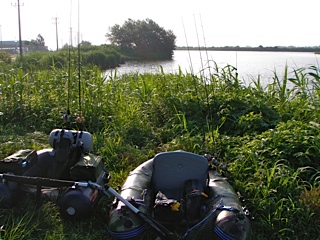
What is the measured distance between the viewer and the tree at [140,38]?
24.8m

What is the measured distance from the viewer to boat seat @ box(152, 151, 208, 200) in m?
3.30

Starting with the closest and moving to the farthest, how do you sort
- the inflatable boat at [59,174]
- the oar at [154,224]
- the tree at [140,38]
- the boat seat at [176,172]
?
the oar at [154,224] → the inflatable boat at [59,174] → the boat seat at [176,172] → the tree at [140,38]

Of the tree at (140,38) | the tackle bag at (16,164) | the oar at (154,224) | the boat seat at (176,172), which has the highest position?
the tree at (140,38)

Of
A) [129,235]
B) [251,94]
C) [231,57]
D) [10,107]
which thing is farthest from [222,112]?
[10,107]

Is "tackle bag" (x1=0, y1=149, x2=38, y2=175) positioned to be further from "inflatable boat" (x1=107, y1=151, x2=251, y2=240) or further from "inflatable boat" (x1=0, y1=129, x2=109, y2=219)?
"inflatable boat" (x1=107, y1=151, x2=251, y2=240)

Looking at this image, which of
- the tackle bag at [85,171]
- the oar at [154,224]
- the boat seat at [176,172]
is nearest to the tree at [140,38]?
the boat seat at [176,172]

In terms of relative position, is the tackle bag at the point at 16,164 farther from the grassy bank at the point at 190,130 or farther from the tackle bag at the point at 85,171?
the tackle bag at the point at 85,171

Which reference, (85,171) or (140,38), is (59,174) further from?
(140,38)

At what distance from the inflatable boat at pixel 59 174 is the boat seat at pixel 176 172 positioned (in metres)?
0.54

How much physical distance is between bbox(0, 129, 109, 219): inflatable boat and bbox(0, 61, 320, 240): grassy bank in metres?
0.14

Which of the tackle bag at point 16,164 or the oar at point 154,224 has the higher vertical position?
the tackle bag at point 16,164

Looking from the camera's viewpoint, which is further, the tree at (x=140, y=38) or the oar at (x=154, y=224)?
the tree at (x=140, y=38)

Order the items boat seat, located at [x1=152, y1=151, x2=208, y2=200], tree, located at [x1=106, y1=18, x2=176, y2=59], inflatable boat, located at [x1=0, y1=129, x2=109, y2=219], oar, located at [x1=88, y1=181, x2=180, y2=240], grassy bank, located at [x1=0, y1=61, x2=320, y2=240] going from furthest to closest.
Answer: tree, located at [x1=106, y1=18, x2=176, y2=59] < boat seat, located at [x1=152, y1=151, x2=208, y2=200] < grassy bank, located at [x1=0, y1=61, x2=320, y2=240] < inflatable boat, located at [x1=0, y1=129, x2=109, y2=219] < oar, located at [x1=88, y1=181, x2=180, y2=240]

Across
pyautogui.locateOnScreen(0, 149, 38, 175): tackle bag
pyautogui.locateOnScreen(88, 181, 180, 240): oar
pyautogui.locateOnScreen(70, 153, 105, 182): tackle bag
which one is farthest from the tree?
pyautogui.locateOnScreen(88, 181, 180, 240): oar
